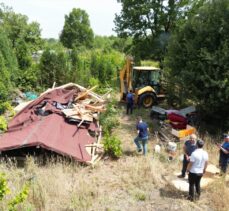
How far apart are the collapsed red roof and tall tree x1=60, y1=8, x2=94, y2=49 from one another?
44770 millimetres

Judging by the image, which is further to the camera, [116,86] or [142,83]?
[116,86]

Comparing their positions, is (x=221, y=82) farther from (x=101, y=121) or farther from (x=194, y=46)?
(x=101, y=121)

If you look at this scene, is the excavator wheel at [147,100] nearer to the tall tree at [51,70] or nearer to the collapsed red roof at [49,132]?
the collapsed red roof at [49,132]

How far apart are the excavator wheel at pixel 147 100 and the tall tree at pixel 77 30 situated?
41.4 meters

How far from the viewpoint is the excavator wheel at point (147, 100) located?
16.3 meters

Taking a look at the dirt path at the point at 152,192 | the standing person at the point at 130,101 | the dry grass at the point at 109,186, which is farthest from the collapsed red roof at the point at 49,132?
the standing person at the point at 130,101

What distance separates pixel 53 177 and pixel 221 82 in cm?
Answer: 744

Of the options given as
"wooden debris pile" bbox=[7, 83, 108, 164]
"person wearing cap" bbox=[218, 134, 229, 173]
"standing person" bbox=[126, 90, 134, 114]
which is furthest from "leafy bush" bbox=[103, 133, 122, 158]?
"standing person" bbox=[126, 90, 134, 114]

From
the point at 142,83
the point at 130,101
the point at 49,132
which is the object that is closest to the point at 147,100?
the point at 142,83

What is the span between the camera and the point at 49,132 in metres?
10.5

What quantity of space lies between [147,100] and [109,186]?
8407mm

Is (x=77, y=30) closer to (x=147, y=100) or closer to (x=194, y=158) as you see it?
(x=147, y=100)

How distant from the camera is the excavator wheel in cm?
1633

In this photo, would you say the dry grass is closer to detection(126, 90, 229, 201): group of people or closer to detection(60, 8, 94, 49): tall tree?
detection(126, 90, 229, 201): group of people
